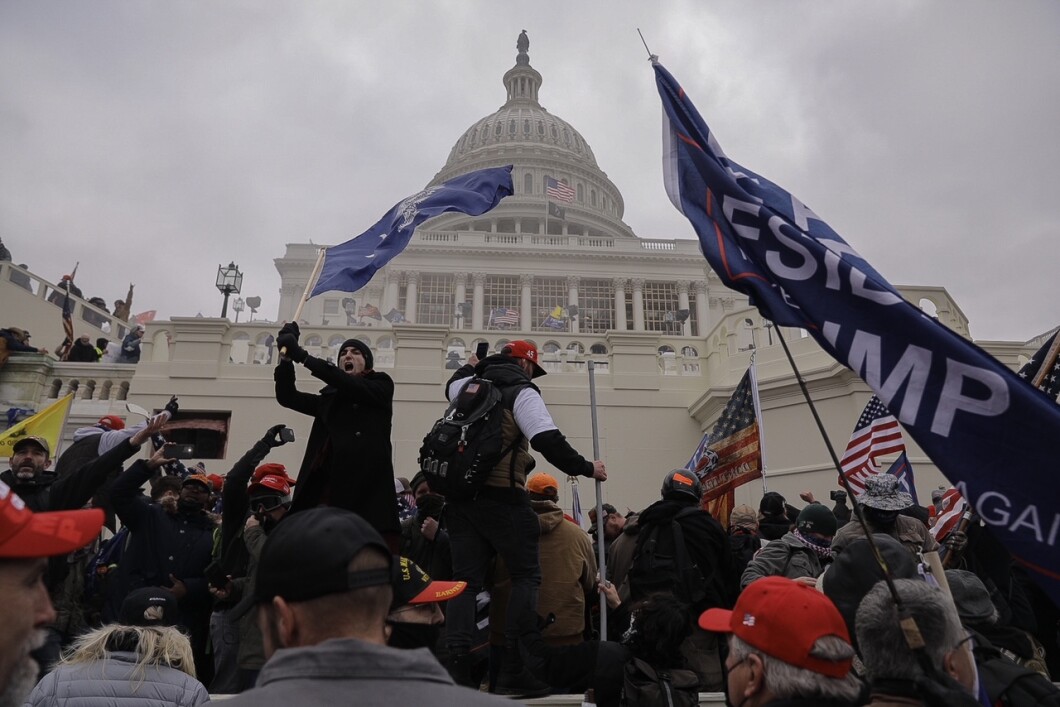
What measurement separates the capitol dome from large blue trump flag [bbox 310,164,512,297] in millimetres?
54396

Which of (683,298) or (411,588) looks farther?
→ (683,298)

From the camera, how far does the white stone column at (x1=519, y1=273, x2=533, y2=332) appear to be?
165ft

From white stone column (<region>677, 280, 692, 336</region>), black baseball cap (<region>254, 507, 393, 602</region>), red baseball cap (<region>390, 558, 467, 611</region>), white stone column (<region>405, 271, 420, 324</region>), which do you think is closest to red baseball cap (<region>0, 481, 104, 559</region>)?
black baseball cap (<region>254, 507, 393, 602</region>)

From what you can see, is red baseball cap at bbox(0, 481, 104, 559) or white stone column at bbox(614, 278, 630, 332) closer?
red baseball cap at bbox(0, 481, 104, 559)

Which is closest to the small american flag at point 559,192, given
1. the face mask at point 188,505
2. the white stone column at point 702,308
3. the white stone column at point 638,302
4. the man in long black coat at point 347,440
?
the white stone column at point 638,302

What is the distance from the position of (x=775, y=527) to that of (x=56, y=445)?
771 cm

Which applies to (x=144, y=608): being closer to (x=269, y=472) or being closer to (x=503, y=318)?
(x=269, y=472)

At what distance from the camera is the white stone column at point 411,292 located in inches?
1943

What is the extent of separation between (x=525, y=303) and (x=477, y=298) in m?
3.20

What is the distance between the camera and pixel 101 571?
522 cm

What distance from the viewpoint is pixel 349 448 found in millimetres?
4367

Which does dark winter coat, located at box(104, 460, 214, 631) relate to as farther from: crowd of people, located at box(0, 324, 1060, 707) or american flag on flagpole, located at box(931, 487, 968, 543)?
american flag on flagpole, located at box(931, 487, 968, 543)

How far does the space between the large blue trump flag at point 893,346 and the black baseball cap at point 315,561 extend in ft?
6.48

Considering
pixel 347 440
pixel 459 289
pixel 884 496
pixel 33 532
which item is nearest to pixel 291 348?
pixel 347 440
